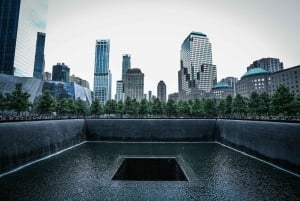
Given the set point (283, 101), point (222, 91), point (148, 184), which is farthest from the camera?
point (222, 91)

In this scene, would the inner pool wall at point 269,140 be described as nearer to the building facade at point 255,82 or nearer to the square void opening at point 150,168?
the square void opening at point 150,168

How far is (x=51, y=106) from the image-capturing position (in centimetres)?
5041

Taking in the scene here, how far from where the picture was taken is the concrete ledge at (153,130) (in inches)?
1607

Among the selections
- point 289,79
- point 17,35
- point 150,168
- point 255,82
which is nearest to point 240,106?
point 150,168

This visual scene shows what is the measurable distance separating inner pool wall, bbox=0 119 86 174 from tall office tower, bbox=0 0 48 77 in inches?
3525

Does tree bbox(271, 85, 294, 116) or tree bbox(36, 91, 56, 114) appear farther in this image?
tree bbox(36, 91, 56, 114)

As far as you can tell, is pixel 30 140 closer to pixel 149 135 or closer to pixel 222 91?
pixel 149 135

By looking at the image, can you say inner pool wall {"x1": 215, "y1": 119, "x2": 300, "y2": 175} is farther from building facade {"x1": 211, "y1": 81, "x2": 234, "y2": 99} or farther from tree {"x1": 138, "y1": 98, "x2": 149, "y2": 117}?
building facade {"x1": 211, "y1": 81, "x2": 234, "y2": 99}

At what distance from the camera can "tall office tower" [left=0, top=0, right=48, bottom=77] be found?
334 feet

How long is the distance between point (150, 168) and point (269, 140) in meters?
15.2

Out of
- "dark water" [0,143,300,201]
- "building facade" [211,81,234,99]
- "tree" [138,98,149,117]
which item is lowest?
"dark water" [0,143,300,201]

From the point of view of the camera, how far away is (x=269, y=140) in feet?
73.9

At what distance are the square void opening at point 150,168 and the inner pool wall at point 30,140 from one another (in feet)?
38.3

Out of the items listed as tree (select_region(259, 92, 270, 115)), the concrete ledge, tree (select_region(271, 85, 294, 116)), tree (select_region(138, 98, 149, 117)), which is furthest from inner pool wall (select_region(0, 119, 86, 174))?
tree (select_region(259, 92, 270, 115))
